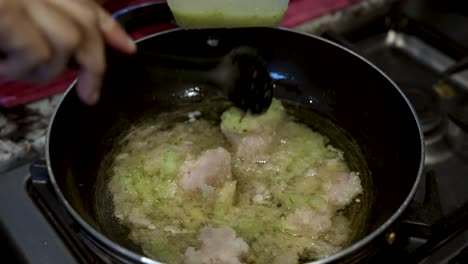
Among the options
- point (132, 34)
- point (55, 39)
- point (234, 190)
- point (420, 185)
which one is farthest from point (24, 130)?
point (420, 185)

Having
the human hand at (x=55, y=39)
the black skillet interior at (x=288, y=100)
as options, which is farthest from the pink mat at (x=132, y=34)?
the human hand at (x=55, y=39)

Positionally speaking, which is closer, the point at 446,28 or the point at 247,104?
the point at 247,104

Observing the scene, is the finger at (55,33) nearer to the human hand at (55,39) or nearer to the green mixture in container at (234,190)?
the human hand at (55,39)

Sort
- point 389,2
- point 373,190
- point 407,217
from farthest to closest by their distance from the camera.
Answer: point 389,2
point 373,190
point 407,217

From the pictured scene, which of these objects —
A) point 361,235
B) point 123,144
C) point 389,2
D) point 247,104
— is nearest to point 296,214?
point 361,235

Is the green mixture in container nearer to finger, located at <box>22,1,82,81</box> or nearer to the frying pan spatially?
the frying pan

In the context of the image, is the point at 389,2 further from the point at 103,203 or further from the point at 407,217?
the point at 103,203

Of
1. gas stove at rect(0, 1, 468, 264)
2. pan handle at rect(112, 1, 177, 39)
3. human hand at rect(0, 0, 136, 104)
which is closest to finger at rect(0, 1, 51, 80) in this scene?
human hand at rect(0, 0, 136, 104)

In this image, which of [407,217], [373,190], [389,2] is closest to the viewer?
[407,217]
